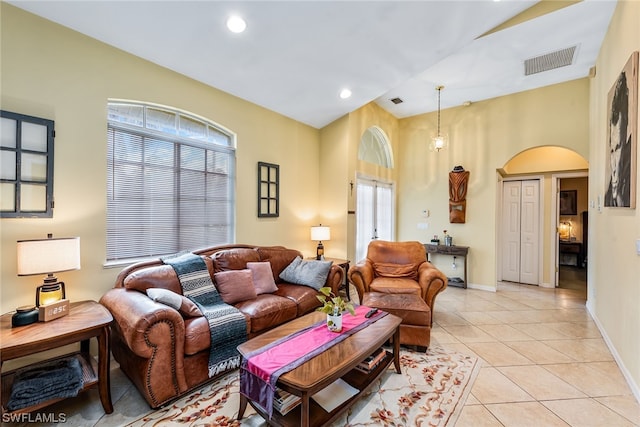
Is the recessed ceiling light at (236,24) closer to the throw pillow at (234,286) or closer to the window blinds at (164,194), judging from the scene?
the window blinds at (164,194)

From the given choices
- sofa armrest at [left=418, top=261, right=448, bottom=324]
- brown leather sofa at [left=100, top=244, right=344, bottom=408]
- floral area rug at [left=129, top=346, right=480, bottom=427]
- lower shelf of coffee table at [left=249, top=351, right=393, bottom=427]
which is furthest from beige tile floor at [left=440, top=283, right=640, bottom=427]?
brown leather sofa at [left=100, top=244, right=344, bottom=408]

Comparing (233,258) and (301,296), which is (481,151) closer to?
(301,296)

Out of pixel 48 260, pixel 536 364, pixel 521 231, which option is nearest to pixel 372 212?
pixel 521 231

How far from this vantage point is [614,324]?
9.01 feet

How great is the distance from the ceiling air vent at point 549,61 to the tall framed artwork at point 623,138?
44.2 inches

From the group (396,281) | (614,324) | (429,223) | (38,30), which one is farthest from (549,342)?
(38,30)

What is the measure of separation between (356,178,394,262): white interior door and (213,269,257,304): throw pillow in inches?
99.0

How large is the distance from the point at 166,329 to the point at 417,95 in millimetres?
5055

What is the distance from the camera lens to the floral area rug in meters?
1.88

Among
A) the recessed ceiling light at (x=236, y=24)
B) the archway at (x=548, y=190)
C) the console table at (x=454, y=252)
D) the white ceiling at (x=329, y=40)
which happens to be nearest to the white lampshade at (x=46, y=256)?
the white ceiling at (x=329, y=40)

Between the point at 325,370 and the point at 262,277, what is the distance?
1.78m

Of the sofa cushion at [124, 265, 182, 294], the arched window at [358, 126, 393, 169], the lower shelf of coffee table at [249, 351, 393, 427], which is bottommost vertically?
the lower shelf of coffee table at [249, 351, 393, 427]

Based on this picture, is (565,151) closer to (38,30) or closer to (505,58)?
(505,58)

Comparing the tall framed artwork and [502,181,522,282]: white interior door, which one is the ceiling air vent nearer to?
the tall framed artwork
